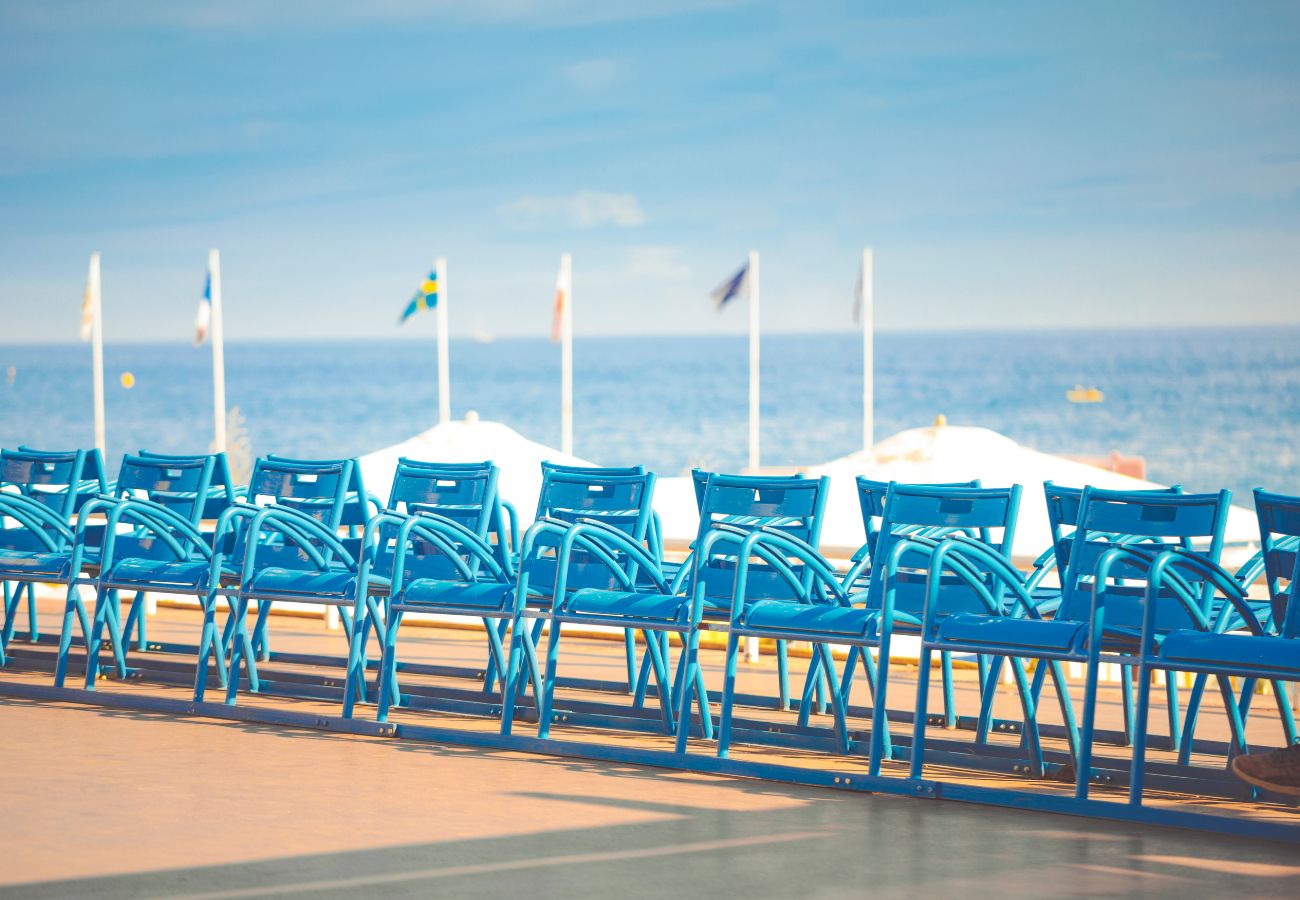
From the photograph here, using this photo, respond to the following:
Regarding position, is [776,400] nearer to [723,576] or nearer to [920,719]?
[723,576]

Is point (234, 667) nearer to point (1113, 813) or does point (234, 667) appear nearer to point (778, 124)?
point (1113, 813)

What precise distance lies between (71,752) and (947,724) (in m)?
3.16

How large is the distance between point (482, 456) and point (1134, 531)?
5081 mm

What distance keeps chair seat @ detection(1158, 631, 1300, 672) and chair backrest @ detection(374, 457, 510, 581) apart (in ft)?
8.94

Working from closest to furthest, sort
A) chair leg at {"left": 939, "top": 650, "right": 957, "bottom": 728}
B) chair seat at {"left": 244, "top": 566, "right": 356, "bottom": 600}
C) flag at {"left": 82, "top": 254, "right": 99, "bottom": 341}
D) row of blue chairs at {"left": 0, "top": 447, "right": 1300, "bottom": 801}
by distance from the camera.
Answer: row of blue chairs at {"left": 0, "top": 447, "right": 1300, "bottom": 801}
chair seat at {"left": 244, "top": 566, "right": 356, "bottom": 600}
chair leg at {"left": 939, "top": 650, "right": 957, "bottom": 728}
flag at {"left": 82, "top": 254, "right": 99, "bottom": 341}

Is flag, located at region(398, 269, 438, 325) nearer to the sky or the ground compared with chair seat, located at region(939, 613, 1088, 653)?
nearer to the sky

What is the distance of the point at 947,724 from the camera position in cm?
654

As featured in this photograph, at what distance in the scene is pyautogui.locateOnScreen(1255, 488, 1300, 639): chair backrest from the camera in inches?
187

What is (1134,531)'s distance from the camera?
5203mm

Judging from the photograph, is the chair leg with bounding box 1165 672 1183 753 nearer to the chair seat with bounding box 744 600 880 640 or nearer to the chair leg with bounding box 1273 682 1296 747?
the chair leg with bounding box 1273 682 1296 747

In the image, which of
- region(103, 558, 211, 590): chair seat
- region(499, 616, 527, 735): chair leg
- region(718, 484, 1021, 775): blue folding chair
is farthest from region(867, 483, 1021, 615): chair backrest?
region(103, 558, 211, 590): chair seat

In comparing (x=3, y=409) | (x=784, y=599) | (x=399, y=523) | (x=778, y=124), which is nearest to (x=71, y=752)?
(x=399, y=523)

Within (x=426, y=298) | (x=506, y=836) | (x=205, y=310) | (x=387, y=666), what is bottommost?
(x=506, y=836)

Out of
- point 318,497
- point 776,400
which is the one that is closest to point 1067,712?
point 318,497
